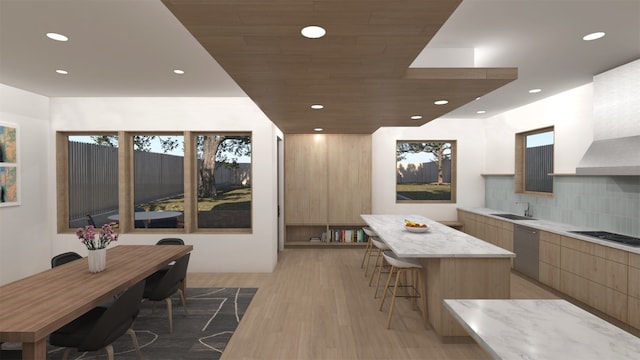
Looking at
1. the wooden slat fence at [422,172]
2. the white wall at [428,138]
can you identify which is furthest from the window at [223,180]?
the wooden slat fence at [422,172]

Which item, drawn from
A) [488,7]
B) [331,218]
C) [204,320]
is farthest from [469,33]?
[331,218]

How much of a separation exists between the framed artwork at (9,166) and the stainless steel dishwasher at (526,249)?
7569 millimetres

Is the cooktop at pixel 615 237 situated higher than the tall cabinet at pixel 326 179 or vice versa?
the tall cabinet at pixel 326 179

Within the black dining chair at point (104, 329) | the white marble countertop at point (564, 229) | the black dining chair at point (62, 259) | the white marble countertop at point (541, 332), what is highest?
the white marble countertop at point (541, 332)

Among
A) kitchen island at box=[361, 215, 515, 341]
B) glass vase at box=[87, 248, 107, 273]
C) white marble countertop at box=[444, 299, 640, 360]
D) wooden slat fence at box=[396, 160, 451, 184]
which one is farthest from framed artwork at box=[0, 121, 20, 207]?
wooden slat fence at box=[396, 160, 451, 184]

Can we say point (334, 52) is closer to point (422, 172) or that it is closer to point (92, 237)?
point (92, 237)

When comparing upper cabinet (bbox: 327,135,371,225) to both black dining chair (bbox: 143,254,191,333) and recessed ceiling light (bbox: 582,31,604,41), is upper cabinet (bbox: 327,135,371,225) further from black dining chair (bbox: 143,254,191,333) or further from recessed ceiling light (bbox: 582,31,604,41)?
recessed ceiling light (bbox: 582,31,604,41)

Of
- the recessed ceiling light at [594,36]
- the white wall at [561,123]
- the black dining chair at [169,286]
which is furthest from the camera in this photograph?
the white wall at [561,123]

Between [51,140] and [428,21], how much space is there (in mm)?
6052

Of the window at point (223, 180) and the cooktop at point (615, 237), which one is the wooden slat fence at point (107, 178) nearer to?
the window at point (223, 180)

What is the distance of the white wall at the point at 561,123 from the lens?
4234 millimetres

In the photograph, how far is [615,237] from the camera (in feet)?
11.9

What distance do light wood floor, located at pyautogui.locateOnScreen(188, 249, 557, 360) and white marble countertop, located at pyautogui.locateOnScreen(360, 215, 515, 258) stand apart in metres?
0.87

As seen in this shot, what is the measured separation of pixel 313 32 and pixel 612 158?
3876 millimetres
